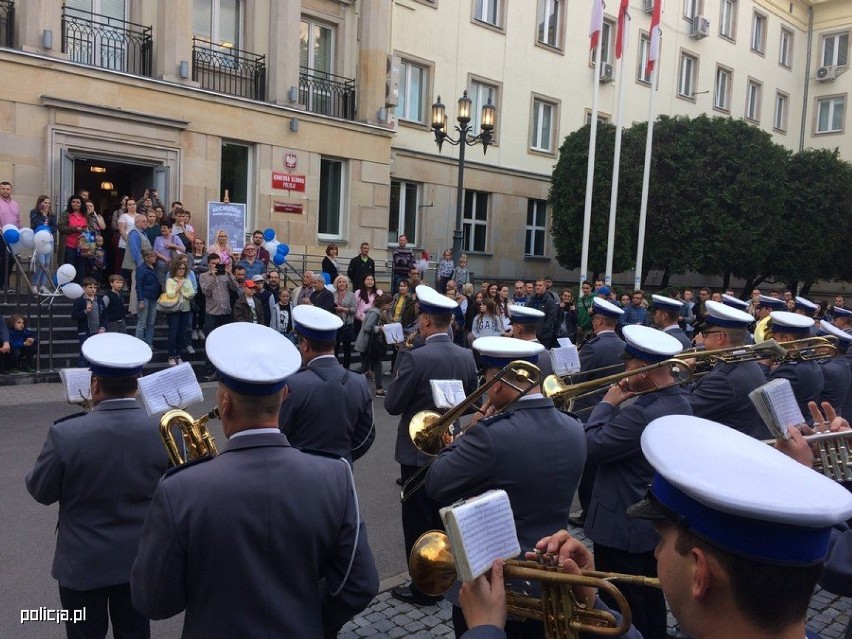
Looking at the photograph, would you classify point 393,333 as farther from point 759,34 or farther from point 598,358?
point 759,34

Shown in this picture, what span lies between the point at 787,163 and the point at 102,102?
24.4 meters

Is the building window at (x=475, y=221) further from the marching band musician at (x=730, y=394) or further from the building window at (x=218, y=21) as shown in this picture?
the marching band musician at (x=730, y=394)

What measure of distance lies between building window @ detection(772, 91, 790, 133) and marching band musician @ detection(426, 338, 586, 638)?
130 feet

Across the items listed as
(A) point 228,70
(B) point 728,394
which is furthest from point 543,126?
(B) point 728,394

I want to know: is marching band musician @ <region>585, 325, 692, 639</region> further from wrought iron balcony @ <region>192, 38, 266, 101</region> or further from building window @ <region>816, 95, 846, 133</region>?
building window @ <region>816, 95, 846, 133</region>

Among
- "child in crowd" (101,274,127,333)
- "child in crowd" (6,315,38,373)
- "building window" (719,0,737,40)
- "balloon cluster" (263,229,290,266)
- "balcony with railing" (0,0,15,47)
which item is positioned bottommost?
"child in crowd" (6,315,38,373)

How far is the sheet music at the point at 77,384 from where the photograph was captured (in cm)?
372

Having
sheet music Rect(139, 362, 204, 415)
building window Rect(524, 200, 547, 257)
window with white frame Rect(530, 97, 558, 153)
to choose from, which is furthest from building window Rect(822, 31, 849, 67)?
sheet music Rect(139, 362, 204, 415)

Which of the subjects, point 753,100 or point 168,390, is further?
point 753,100

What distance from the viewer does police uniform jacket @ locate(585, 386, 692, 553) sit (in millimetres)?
3957

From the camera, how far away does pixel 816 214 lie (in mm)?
28516

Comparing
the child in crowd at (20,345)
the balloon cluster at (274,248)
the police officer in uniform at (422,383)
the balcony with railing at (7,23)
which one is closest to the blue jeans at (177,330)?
the child in crowd at (20,345)

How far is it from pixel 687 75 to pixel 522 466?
32703mm

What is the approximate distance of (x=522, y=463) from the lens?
315 cm
